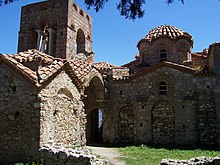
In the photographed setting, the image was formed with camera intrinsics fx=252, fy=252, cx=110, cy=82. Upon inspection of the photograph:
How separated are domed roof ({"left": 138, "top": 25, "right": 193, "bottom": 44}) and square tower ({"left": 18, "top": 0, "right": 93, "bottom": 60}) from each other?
4.65 m

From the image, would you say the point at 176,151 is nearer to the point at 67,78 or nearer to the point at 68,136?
the point at 68,136

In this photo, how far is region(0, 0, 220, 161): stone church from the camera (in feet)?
30.1

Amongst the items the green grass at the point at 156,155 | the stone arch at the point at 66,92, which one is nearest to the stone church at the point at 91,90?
the stone arch at the point at 66,92

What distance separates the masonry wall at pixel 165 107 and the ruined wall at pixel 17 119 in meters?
7.77

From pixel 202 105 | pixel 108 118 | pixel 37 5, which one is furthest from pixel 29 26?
pixel 202 105

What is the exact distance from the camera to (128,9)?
5.80m

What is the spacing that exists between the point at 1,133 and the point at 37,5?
475 inches

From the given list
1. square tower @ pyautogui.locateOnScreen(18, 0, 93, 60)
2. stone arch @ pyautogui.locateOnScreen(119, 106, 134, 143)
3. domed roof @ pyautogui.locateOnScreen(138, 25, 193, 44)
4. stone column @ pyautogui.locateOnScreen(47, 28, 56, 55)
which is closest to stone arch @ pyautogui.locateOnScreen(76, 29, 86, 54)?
square tower @ pyautogui.locateOnScreen(18, 0, 93, 60)

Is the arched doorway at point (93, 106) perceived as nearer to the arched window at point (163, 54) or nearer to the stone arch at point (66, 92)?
the stone arch at point (66, 92)

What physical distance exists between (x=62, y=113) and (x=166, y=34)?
435 inches

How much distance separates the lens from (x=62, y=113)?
33.6 ft

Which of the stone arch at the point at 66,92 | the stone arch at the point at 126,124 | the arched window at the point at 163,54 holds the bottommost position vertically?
the stone arch at the point at 126,124

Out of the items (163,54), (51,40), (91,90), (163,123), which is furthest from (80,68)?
(163,54)

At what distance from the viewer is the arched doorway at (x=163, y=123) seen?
15.1 m
